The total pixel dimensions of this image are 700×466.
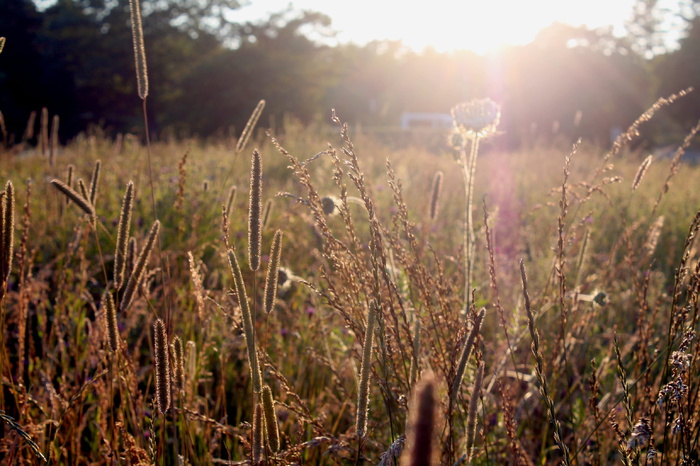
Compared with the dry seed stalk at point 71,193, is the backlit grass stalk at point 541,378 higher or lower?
lower

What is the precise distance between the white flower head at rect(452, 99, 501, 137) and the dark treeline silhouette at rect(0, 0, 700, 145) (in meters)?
20.9

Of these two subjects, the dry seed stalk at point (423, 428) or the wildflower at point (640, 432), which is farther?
the wildflower at point (640, 432)

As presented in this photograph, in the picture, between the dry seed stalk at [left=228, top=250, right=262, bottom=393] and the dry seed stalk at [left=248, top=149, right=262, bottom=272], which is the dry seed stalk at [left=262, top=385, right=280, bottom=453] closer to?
the dry seed stalk at [left=228, top=250, right=262, bottom=393]

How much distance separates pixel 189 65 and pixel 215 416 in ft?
86.3

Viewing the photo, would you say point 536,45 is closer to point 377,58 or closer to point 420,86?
point 420,86

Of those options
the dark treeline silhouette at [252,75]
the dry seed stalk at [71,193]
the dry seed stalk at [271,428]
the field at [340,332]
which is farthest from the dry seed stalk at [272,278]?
the dark treeline silhouette at [252,75]

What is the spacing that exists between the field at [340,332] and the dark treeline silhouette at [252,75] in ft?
64.5

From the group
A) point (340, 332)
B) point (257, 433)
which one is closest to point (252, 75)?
point (340, 332)

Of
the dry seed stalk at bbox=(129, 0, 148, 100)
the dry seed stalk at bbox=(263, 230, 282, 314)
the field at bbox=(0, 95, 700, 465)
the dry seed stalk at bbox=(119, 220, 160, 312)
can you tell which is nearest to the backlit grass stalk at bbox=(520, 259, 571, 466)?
the field at bbox=(0, 95, 700, 465)

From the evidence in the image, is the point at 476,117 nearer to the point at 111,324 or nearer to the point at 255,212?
the point at 255,212

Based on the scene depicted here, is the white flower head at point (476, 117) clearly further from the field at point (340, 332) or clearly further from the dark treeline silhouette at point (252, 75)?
the dark treeline silhouette at point (252, 75)

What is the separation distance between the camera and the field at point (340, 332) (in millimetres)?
921

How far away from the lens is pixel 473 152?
1.48 meters

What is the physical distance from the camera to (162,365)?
814 mm
